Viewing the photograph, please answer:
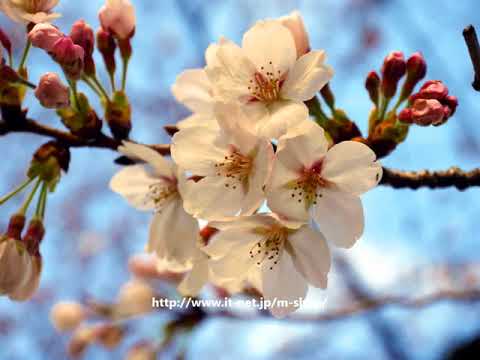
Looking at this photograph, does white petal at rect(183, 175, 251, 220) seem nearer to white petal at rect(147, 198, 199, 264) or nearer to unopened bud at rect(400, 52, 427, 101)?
white petal at rect(147, 198, 199, 264)

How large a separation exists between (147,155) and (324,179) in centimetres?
53

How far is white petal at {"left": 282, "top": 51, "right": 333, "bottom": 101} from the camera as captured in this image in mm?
1377

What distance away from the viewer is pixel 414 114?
1394 millimetres

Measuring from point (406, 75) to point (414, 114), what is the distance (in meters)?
0.31

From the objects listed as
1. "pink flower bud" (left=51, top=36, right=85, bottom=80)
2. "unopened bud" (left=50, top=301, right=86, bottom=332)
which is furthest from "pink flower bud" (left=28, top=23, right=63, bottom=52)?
"unopened bud" (left=50, top=301, right=86, bottom=332)

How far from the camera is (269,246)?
1.53 m

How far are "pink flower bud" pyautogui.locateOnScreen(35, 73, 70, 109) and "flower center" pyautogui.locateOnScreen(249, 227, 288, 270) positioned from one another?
635 mm

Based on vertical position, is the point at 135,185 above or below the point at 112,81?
below

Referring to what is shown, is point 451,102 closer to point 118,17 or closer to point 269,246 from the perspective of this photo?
point 269,246

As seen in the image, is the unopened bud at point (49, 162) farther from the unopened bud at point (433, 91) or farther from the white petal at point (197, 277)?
the unopened bud at point (433, 91)

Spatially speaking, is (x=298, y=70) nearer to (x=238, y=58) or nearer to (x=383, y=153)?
(x=238, y=58)

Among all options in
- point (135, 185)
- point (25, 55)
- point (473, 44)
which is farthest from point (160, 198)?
point (473, 44)

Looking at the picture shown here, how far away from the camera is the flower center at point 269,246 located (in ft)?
4.86

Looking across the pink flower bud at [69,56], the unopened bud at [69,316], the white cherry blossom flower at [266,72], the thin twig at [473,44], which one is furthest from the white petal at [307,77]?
the unopened bud at [69,316]
